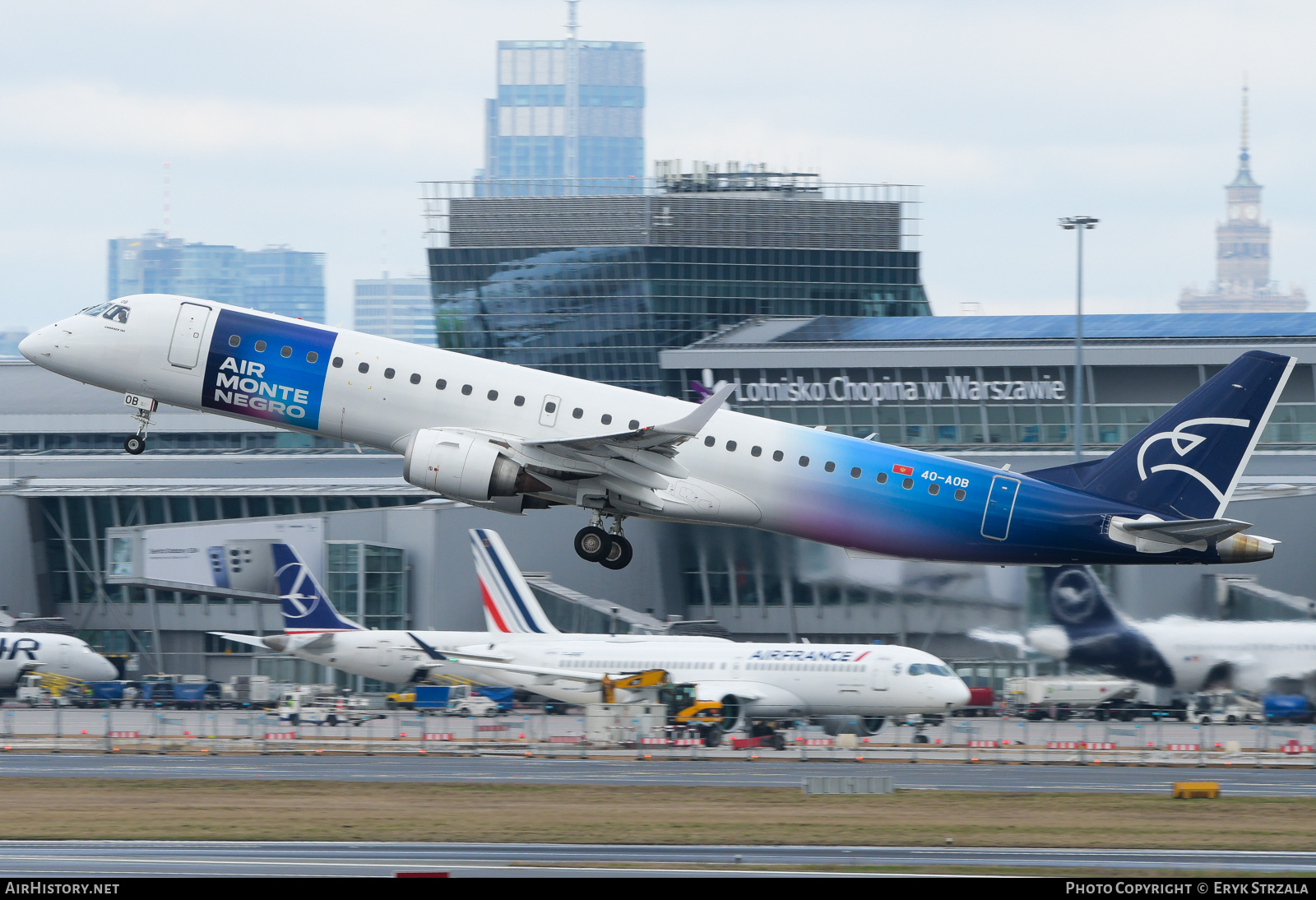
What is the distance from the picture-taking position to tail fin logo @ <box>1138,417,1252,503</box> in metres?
38.8

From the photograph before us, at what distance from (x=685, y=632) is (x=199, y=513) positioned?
32907 mm

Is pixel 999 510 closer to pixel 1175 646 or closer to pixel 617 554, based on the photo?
pixel 617 554

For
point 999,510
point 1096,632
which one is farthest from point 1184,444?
point 1096,632

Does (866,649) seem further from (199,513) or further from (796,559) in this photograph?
(199,513)

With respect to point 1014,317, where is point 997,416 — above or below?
below

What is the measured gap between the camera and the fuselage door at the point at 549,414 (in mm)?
37469

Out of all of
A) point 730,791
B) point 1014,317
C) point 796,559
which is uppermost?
point 1014,317

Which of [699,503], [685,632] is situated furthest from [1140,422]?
[699,503]

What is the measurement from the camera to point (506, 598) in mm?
66250

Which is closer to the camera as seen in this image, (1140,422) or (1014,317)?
(1140,422)

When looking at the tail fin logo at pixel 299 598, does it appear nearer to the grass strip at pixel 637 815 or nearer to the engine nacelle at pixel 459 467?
the grass strip at pixel 637 815

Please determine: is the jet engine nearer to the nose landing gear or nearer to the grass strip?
the nose landing gear
